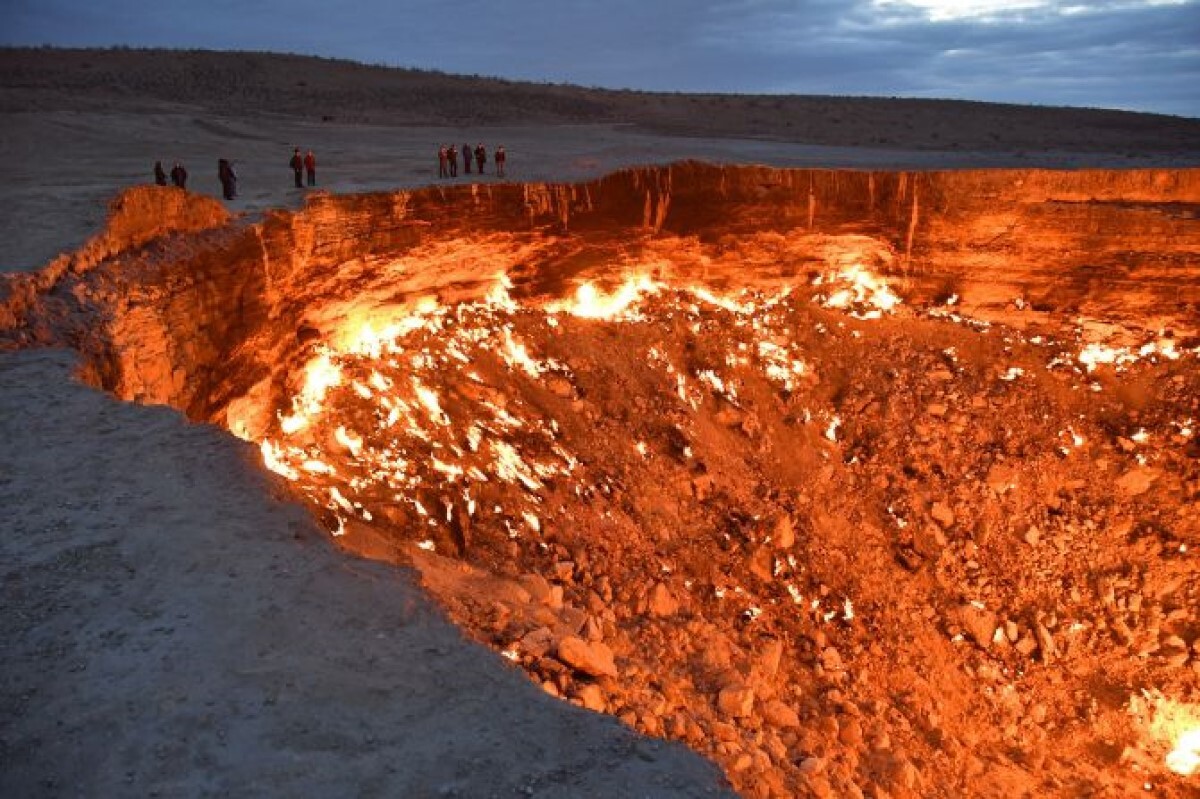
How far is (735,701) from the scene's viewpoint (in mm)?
6910

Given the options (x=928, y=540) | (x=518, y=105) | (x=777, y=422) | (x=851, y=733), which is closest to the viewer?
(x=851, y=733)

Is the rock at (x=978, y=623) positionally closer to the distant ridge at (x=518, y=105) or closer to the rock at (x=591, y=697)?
the rock at (x=591, y=697)

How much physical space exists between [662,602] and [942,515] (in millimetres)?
4279

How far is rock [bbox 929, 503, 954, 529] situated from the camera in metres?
10.5

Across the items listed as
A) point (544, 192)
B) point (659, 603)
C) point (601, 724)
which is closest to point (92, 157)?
point (544, 192)

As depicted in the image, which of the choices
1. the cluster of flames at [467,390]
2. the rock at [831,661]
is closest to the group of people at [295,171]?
the cluster of flames at [467,390]

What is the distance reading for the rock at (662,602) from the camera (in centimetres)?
806

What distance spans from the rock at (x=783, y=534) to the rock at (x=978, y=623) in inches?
78.5

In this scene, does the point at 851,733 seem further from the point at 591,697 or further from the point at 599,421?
the point at 599,421

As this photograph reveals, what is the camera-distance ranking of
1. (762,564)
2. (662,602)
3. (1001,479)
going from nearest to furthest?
(662,602) < (762,564) < (1001,479)

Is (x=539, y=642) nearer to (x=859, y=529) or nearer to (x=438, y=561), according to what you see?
(x=438, y=561)

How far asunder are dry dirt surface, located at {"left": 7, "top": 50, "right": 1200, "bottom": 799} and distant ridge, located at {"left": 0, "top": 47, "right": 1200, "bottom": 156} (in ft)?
60.1

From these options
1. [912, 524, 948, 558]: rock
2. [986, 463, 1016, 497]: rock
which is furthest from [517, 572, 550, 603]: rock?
[986, 463, 1016, 497]: rock

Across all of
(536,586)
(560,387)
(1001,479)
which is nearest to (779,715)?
→ (536,586)
